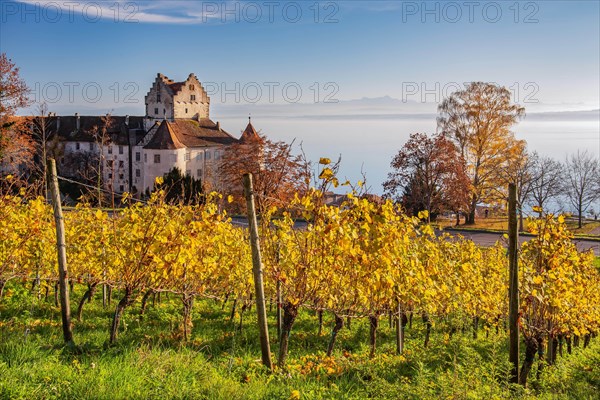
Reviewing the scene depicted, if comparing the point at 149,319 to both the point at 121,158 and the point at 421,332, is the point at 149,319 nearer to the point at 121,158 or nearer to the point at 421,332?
the point at 421,332

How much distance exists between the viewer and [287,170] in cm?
3919

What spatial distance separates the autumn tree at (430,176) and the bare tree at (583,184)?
16.9 meters

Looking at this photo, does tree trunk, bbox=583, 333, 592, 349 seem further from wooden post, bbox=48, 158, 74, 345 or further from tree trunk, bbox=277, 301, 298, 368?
wooden post, bbox=48, 158, 74, 345

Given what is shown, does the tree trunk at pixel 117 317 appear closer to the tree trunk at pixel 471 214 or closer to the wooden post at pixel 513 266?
the wooden post at pixel 513 266

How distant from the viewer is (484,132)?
4025 cm

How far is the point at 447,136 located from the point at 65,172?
48.8 m

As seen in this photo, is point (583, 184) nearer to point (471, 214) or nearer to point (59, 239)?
point (471, 214)

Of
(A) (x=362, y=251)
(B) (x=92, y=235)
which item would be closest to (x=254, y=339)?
(B) (x=92, y=235)

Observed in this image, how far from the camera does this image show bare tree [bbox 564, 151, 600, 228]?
4862cm

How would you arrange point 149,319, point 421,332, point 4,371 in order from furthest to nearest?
point 421,332, point 149,319, point 4,371

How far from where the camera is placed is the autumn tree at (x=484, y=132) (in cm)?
4009

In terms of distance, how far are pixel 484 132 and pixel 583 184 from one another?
15258 millimetres

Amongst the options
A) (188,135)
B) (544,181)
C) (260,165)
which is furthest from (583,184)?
(188,135)

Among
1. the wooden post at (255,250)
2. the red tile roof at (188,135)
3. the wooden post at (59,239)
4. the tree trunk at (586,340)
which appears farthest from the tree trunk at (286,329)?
the red tile roof at (188,135)
